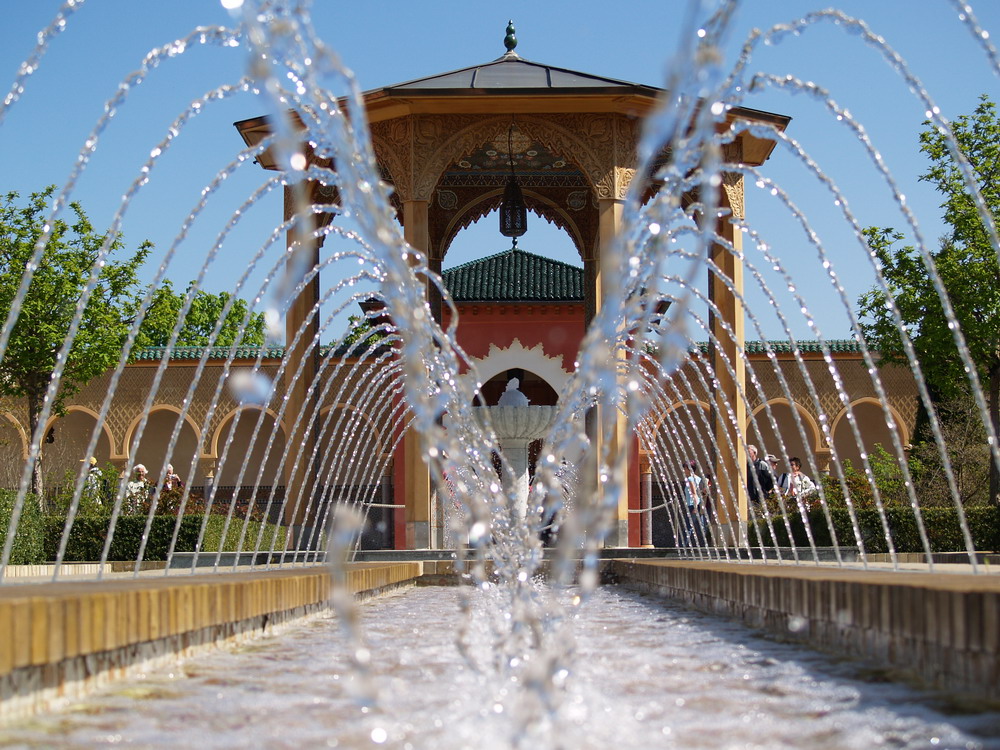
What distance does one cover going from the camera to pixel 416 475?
1190 centimetres

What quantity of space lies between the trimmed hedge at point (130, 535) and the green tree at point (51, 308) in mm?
4034

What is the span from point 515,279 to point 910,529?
11338mm

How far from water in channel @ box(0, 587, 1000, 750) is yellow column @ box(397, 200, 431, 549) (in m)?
7.90

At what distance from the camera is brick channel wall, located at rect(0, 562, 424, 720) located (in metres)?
2.41

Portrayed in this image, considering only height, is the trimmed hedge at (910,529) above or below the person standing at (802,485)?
below

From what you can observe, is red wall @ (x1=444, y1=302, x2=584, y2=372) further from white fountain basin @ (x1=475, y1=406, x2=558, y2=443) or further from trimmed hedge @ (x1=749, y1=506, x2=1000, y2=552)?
trimmed hedge @ (x1=749, y1=506, x2=1000, y2=552)

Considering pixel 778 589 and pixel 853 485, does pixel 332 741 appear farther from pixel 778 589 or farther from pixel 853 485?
pixel 853 485

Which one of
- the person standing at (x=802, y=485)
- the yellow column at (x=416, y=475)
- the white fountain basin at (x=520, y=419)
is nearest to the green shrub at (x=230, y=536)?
the yellow column at (x=416, y=475)

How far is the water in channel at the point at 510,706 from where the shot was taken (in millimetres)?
2199

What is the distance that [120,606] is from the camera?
289cm

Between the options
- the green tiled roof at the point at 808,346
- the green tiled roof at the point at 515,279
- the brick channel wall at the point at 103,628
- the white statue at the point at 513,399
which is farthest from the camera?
the green tiled roof at the point at 808,346

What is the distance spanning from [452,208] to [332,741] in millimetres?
14352

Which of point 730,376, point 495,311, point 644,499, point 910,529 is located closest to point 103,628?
point 910,529

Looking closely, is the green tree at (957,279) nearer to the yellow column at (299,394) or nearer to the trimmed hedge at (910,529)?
the trimmed hedge at (910,529)
